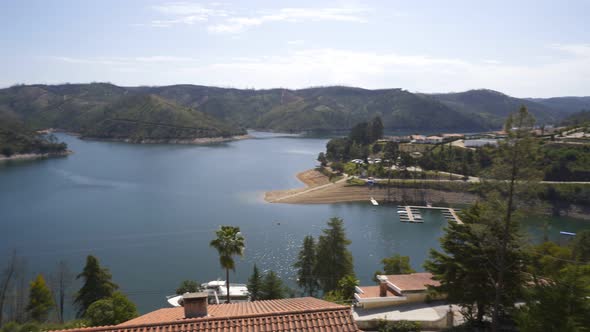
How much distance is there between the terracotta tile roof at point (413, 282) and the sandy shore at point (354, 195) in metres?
59.9

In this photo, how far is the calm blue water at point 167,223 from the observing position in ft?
156

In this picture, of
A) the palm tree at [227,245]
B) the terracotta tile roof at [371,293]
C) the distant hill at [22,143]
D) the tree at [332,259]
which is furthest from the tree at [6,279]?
the distant hill at [22,143]

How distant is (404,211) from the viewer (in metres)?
75.9

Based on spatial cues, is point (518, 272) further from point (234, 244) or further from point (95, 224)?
point (95, 224)

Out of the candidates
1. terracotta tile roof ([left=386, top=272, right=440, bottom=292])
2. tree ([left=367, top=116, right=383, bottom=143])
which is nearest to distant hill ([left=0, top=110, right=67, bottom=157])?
tree ([left=367, top=116, right=383, bottom=143])

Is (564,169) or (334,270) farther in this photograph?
(564,169)

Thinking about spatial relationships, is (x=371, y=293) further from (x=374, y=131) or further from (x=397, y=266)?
(x=374, y=131)

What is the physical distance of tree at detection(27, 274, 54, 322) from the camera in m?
30.3

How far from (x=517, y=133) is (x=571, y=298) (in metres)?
6.68

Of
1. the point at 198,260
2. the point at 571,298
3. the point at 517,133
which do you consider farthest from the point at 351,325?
the point at 198,260

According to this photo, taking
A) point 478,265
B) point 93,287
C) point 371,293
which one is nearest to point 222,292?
point 93,287

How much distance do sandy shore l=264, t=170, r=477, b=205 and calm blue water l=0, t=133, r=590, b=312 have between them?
129 inches

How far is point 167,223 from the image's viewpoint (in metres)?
65.1

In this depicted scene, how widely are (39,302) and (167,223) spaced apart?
34.3 metres
